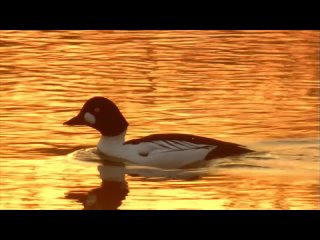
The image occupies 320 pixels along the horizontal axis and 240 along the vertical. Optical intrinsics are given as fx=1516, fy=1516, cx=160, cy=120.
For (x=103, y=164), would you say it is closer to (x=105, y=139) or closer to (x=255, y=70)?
(x=105, y=139)

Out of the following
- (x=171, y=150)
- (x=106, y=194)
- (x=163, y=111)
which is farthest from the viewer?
(x=163, y=111)

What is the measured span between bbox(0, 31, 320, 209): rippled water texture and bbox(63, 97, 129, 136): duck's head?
26 centimetres

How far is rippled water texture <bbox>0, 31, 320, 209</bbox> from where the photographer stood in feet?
44.7

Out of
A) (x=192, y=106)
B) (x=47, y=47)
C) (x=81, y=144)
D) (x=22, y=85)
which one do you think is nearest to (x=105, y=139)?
(x=81, y=144)

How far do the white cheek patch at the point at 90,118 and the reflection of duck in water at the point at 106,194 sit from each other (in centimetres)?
94

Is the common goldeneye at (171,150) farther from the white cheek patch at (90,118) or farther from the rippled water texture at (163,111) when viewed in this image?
the white cheek patch at (90,118)

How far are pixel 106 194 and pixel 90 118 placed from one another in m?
2.00

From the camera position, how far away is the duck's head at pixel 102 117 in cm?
1552

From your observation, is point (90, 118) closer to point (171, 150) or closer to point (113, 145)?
Result: point (113, 145)

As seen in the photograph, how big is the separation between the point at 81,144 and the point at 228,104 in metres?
2.17

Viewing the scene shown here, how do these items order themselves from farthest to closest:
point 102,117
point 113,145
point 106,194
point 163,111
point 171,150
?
point 163,111 < point 102,117 < point 113,145 < point 171,150 < point 106,194

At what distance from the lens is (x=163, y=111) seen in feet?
55.2

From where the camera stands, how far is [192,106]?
56.1 feet

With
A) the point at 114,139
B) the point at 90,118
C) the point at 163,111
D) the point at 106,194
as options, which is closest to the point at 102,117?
the point at 90,118
